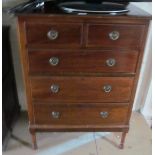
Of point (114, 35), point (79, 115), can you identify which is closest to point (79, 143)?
point (79, 115)

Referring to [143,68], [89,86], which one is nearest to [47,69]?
[89,86]

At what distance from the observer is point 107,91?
1.34m

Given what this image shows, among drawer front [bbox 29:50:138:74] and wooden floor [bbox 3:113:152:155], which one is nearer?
drawer front [bbox 29:50:138:74]

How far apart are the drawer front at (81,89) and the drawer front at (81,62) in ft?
0.18

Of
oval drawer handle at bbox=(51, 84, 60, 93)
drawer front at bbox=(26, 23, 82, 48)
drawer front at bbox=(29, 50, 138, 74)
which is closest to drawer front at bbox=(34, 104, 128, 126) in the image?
oval drawer handle at bbox=(51, 84, 60, 93)

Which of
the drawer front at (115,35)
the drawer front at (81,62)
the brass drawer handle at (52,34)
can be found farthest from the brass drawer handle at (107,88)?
the brass drawer handle at (52,34)

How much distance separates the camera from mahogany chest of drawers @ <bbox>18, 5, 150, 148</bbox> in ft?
3.72

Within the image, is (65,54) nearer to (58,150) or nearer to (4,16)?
(4,16)

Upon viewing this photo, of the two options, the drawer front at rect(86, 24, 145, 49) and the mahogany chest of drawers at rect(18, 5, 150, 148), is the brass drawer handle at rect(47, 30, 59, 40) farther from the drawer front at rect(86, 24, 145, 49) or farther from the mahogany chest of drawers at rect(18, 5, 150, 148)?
the drawer front at rect(86, 24, 145, 49)

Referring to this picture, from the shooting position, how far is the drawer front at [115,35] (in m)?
1.15

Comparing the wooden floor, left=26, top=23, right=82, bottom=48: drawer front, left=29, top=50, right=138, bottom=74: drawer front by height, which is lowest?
the wooden floor

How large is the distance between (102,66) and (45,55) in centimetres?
35

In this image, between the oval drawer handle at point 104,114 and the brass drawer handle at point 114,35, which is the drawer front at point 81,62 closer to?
the brass drawer handle at point 114,35

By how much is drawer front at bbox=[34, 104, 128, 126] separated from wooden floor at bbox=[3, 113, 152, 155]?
281 millimetres
